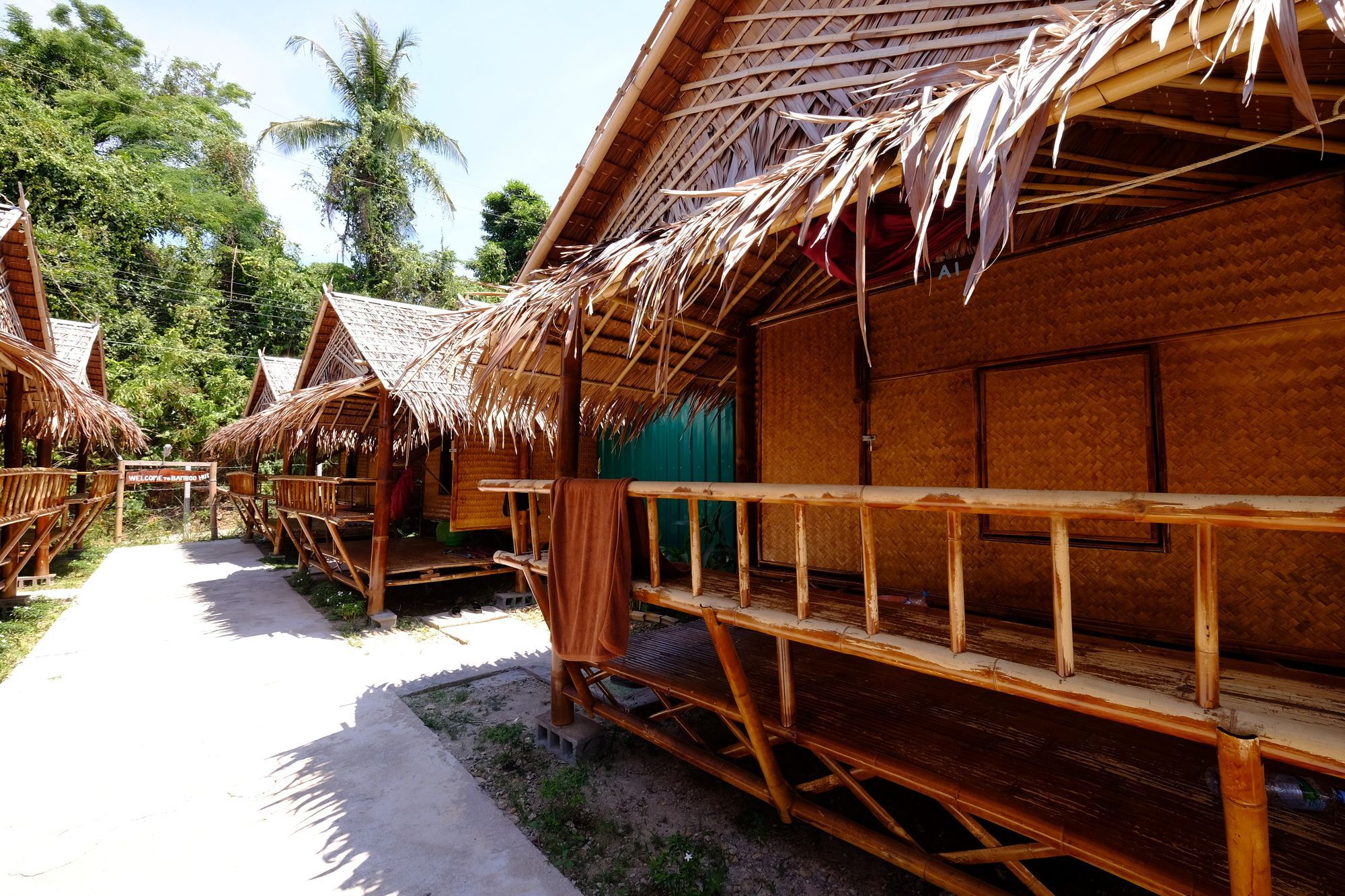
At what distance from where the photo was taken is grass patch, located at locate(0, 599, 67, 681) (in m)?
4.89

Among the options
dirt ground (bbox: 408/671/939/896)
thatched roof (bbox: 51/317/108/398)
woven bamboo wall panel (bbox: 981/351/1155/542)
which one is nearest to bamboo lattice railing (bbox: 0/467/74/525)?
thatched roof (bbox: 51/317/108/398)

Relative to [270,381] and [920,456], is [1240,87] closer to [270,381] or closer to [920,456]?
[920,456]

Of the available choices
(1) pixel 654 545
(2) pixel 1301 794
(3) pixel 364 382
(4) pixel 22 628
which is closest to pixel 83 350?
(4) pixel 22 628

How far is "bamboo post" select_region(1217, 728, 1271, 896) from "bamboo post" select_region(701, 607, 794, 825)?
1440 millimetres

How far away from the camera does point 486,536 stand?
8.73m

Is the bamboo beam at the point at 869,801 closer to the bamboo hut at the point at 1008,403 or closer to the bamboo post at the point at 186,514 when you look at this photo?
the bamboo hut at the point at 1008,403

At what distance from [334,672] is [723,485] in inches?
173

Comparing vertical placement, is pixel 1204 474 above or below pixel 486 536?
above

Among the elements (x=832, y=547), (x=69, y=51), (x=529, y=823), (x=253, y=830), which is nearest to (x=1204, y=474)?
(x=832, y=547)

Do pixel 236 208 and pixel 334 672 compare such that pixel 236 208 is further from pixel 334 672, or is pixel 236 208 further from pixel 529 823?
pixel 529 823

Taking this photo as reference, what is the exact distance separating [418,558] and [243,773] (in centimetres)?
441

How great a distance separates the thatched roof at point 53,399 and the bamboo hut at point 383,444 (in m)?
1.65

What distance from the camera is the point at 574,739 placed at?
333 centimetres

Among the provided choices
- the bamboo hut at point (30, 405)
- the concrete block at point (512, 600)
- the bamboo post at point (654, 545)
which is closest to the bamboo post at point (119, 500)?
the bamboo hut at point (30, 405)
